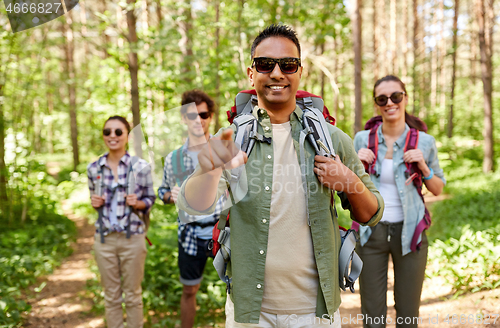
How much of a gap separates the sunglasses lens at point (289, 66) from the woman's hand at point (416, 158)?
163 cm

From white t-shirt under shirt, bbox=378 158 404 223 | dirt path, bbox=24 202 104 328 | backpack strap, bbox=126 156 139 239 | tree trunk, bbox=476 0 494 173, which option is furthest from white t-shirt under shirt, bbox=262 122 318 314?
tree trunk, bbox=476 0 494 173

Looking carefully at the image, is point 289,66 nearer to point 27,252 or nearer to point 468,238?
point 468,238

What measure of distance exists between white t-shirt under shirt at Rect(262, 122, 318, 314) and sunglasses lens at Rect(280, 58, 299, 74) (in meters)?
0.49

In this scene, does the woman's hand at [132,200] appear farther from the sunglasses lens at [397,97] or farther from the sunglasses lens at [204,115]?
the sunglasses lens at [397,97]

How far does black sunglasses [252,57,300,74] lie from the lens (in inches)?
70.6

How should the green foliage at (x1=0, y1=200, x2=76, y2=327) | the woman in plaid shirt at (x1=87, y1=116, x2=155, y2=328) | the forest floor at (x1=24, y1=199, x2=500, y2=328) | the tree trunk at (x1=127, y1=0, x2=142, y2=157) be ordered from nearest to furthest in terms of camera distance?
1. the woman in plaid shirt at (x1=87, y1=116, x2=155, y2=328)
2. the forest floor at (x1=24, y1=199, x2=500, y2=328)
3. the green foliage at (x1=0, y1=200, x2=76, y2=327)
4. the tree trunk at (x1=127, y1=0, x2=142, y2=157)

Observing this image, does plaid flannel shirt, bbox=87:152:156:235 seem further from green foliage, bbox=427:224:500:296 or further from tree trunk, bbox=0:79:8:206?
tree trunk, bbox=0:79:8:206

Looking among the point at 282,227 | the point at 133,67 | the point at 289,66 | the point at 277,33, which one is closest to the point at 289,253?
the point at 282,227

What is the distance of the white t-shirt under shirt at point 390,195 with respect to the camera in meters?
2.99

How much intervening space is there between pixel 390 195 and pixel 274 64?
1838 millimetres

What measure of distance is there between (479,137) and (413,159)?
66.2 feet

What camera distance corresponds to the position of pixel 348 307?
200 inches

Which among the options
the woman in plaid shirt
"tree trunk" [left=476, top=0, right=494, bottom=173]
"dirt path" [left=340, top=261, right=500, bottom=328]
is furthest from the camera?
"tree trunk" [left=476, top=0, right=494, bottom=173]

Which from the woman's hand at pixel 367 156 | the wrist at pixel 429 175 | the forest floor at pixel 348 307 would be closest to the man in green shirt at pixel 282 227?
the woman's hand at pixel 367 156
